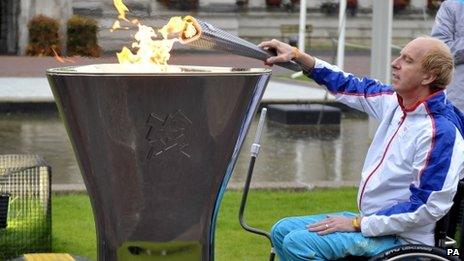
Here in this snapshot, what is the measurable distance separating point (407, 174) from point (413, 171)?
0.05 metres

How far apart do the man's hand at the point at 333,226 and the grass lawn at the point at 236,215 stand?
213cm

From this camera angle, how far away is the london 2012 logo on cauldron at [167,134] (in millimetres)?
4172

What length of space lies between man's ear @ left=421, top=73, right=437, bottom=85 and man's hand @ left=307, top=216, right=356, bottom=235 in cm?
63

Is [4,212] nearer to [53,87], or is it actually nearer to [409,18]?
[53,87]

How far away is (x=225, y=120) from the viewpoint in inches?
168

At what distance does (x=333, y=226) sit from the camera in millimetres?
4680

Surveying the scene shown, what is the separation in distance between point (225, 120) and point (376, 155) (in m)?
0.80

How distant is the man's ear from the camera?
184 inches

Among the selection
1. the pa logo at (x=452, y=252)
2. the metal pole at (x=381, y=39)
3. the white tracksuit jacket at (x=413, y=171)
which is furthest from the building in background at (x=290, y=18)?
the pa logo at (x=452, y=252)

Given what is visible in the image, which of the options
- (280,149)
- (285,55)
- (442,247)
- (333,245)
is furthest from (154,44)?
(280,149)

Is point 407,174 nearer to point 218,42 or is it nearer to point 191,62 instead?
point 218,42

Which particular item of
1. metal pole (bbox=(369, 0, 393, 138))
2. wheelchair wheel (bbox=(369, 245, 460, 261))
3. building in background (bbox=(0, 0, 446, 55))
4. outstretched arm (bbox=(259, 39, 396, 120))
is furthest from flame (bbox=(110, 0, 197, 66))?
building in background (bbox=(0, 0, 446, 55))

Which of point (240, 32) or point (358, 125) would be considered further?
point (240, 32)

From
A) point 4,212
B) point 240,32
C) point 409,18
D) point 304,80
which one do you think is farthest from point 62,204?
point 409,18
